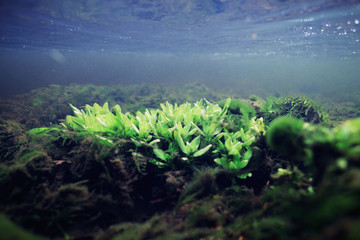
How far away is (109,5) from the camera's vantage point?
13070mm

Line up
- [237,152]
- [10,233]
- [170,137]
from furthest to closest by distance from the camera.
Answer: [170,137], [237,152], [10,233]

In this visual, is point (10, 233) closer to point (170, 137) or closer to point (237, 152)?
point (170, 137)

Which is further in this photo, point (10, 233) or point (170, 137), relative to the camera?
point (170, 137)

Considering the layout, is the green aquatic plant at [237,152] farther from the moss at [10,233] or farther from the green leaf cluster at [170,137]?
the moss at [10,233]

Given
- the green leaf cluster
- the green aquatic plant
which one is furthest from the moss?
the green aquatic plant

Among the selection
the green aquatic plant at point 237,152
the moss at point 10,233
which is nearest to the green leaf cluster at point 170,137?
the green aquatic plant at point 237,152

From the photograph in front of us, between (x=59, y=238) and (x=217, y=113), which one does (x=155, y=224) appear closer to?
(x=59, y=238)

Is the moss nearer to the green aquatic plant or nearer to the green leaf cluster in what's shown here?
the green leaf cluster

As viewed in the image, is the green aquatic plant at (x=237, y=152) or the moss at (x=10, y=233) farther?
the green aquatic plant at (x=237, y=152)

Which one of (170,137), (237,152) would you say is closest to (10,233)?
(170,137)

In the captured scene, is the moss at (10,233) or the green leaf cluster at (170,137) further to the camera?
the green leaf cluster at (170,137)

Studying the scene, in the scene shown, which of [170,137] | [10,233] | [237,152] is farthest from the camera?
[170,137]

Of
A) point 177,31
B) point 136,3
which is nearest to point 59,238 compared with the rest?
point 136,3

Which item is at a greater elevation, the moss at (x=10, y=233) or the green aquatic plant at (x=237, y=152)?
the moss at (x=10, y=233)
